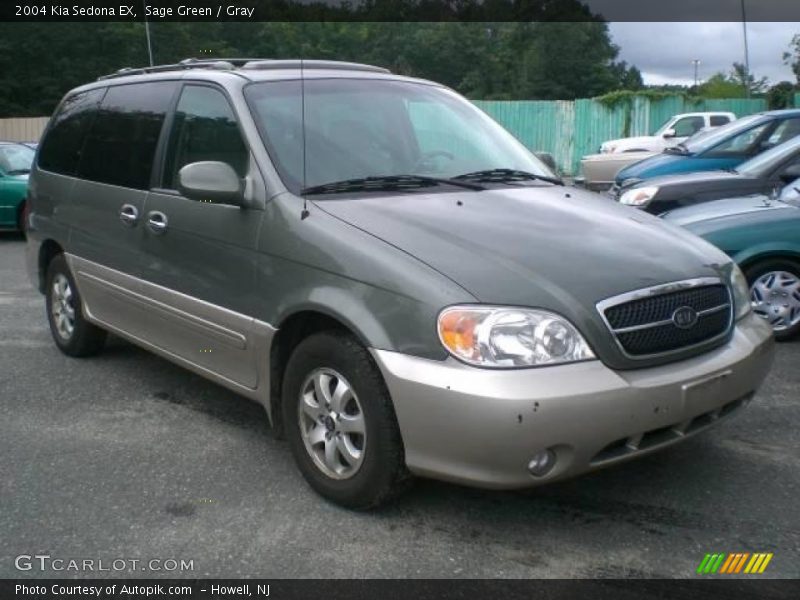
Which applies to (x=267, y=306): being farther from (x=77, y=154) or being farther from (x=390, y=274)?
(x=77, y=154)

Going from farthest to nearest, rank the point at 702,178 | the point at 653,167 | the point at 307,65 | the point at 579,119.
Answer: the point at 579,119, the point at 653,167, the point at 702,178, the point at 307,65

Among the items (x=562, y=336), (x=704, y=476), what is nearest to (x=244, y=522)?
(x=562, y=336)

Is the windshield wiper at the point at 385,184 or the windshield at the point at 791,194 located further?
the windshield at the point at 791,194

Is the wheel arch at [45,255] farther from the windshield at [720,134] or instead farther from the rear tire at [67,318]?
the windshield at [720,134]

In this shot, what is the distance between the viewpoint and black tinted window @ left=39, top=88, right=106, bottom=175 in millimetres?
5367

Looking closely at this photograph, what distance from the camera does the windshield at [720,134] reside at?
10109 mm

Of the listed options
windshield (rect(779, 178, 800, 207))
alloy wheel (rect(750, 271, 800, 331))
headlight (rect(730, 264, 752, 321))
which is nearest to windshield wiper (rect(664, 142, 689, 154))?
windshield (rect(779, 178, 800, 207))

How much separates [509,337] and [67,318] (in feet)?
12.8

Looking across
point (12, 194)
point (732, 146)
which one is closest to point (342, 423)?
point (732, 146)

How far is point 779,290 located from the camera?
5758 mm

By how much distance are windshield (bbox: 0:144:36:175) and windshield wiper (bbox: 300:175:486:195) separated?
34.0ft

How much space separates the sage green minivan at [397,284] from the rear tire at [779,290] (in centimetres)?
217

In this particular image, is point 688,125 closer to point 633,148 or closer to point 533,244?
point 633,148
